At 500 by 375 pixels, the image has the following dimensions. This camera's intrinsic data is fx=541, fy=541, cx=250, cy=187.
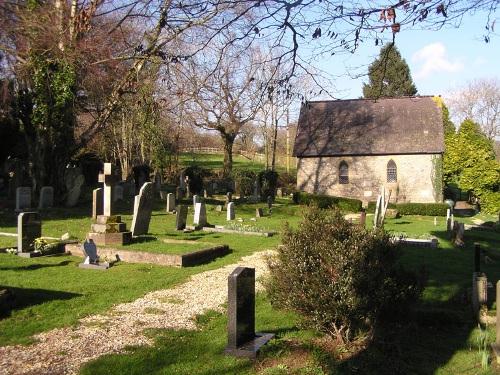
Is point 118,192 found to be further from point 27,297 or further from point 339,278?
point 339,278

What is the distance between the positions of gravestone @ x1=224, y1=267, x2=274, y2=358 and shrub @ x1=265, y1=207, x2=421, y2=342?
1.41 ft

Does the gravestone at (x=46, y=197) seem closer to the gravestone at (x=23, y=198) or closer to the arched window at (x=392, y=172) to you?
the gravestone at (x=23, y=198)

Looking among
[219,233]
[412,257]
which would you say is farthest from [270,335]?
[219,233]

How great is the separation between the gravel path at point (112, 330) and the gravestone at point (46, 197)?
14.8m

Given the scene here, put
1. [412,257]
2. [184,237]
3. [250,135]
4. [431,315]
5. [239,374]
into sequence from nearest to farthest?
1. [239,374]
2. [431,315]
3. [412,257]
4. [184,237]
5. [250,135]

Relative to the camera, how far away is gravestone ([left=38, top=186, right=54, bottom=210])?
23.3 m

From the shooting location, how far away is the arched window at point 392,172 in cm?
4418

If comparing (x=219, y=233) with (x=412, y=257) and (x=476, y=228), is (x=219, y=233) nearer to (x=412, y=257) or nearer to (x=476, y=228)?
(x=412, y=257)

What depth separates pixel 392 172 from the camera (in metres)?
44.3

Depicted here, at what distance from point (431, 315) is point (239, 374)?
12.8 feet

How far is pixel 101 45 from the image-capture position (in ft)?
63.1

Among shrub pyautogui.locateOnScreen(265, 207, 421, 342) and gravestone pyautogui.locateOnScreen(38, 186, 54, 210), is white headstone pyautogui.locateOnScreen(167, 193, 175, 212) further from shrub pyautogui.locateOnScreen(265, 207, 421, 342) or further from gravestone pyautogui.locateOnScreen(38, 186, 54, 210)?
shrub pyautogui.locateOnScreen(265, 207, 421, 342)

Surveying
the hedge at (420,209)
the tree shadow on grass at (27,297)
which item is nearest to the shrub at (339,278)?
the tree shadow on grass at (27,297)

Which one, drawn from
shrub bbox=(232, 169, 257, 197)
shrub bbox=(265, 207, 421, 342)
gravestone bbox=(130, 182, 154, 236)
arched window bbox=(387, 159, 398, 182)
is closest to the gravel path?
shrub bbox=(265, 207, 421, 342)
